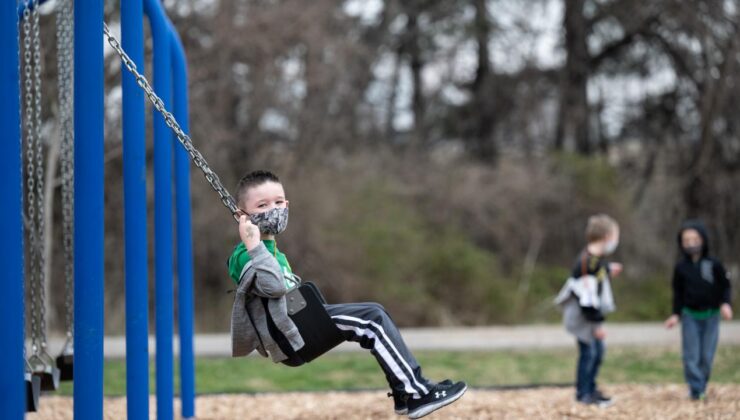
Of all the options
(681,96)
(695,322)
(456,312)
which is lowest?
(456,312)

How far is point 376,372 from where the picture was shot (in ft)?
29.6

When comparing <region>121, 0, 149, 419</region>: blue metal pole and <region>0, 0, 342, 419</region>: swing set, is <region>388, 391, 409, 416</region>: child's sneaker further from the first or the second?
<region>121, 0, 149, 419</region>: blue metal pole

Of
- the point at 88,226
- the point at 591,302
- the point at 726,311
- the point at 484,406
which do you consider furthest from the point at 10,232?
the point at 726,311

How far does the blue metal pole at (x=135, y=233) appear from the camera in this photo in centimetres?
421

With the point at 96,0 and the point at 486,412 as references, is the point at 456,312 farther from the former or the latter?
the point at 96,0

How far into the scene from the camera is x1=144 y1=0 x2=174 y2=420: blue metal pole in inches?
200

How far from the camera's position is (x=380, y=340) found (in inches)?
150

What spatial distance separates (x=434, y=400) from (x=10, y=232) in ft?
5.97

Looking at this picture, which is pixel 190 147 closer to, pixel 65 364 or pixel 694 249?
pixel 65 364

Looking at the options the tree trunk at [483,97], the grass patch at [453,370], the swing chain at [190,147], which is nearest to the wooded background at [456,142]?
the tree trunk at [483,97]

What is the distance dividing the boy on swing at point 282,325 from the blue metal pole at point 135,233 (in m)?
0.61

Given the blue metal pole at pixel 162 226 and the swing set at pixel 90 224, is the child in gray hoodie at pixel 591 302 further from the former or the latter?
the swing set at pixel 90 224

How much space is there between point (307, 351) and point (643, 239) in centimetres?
1282

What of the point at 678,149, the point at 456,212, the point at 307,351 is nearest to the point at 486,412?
the point at 307,351
